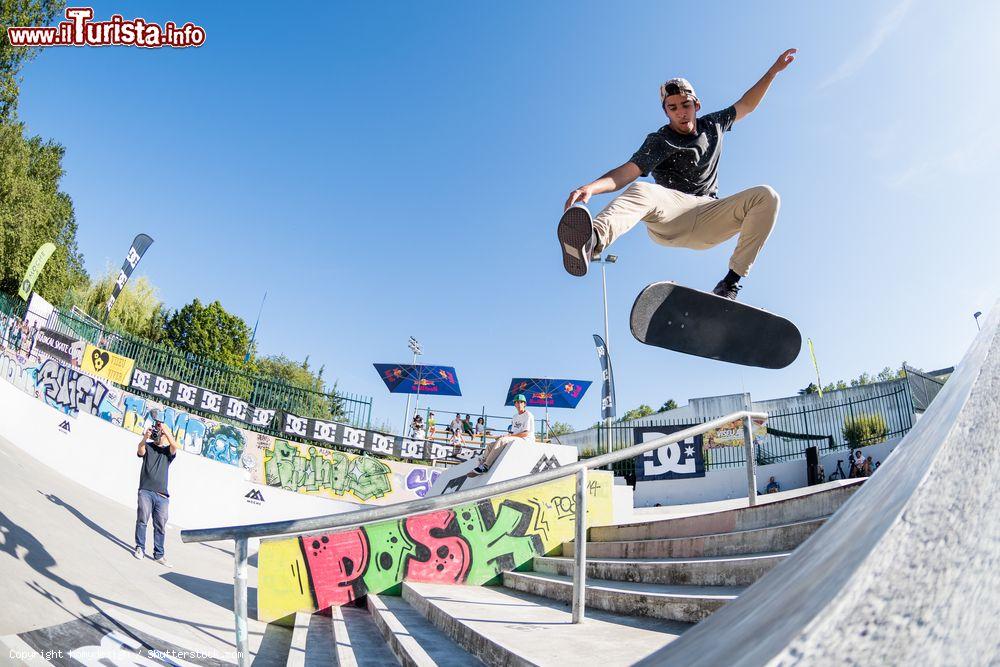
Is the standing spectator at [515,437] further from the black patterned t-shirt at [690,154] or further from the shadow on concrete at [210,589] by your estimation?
the black patterned t-shirt at [690,154]

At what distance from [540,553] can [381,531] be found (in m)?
1.71

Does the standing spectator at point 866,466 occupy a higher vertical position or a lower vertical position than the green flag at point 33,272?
lower

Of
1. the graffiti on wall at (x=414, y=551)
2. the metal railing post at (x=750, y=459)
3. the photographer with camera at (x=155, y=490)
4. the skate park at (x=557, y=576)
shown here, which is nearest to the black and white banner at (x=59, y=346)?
the skate park at (x=557, y=576)

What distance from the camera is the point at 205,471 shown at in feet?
40.6

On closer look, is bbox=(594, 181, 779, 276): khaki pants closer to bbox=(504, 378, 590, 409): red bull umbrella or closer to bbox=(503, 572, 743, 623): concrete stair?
bbox=(503, 572, 743, 623): concrete stair

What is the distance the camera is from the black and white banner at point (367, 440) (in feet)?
51.2

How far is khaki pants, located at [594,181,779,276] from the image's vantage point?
3551 mm

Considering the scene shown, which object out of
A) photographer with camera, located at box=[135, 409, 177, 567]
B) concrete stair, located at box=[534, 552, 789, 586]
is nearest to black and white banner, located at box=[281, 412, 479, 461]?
photographer with camera, located at box=[135, 409, 177, 567]

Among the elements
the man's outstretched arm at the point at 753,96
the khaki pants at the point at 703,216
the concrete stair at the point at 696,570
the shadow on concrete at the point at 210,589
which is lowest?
the shadow on concrete at the point at 210,589

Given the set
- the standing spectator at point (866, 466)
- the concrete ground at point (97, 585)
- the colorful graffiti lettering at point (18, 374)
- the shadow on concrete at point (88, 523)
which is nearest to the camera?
the concrete ground at point (97, 585)

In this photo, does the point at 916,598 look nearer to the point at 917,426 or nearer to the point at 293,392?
the point at 917,426

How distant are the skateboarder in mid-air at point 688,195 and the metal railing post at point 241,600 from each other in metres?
2.36

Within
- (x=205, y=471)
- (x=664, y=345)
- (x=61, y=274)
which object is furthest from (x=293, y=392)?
(x=61, y=274)

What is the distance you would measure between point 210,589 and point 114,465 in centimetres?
771
